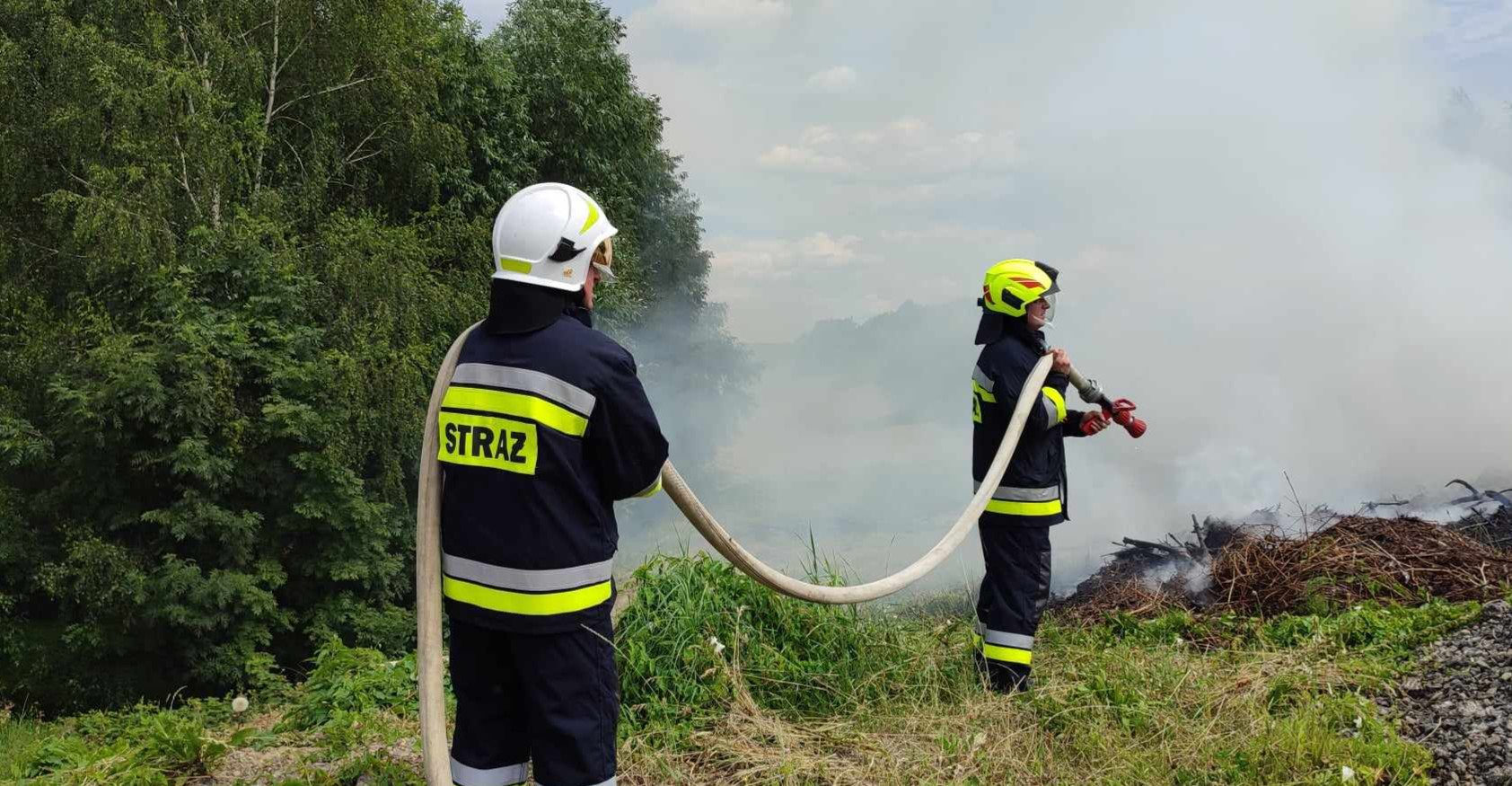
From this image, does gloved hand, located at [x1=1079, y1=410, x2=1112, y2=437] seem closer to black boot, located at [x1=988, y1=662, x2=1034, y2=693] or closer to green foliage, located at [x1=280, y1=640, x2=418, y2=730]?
black boot, located at [x1=988, y1=662, x2=1034, y2=693]

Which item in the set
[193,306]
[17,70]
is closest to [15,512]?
[193,306]

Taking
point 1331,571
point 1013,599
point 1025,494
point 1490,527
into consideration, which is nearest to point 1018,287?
point 1025,494

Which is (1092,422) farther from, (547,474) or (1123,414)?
(547,474)

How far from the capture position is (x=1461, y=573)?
7.55m

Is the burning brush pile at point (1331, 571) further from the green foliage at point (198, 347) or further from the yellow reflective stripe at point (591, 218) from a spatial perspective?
the green foliage at point (198, 347)

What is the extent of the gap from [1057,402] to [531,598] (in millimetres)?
3273

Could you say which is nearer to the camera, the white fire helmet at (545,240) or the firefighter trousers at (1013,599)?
the white fire helmet at (545,240)

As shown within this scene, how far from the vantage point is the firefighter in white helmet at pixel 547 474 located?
3.30 m

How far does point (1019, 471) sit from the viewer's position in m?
5.64

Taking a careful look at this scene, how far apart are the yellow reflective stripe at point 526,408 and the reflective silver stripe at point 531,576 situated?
43cm

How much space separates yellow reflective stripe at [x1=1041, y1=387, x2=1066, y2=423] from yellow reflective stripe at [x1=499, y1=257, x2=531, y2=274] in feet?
10.3

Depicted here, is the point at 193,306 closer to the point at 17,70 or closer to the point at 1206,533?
the point at 17,70

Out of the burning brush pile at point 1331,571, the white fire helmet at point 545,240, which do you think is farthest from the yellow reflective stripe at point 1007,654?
the white fire helmet at point 545,240

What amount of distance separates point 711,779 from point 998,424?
2432mm
